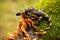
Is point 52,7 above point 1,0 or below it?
below

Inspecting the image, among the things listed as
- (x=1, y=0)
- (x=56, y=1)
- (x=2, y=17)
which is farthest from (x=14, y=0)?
(x=56, y=1)

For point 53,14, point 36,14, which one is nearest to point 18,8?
point 53,14

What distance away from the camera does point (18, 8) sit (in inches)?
318

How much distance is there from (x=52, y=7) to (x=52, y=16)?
142mm

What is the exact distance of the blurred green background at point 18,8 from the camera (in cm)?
315

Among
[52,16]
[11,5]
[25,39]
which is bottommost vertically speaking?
[25,39]

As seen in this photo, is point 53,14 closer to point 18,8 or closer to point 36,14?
point 36,14

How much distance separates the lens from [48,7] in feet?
10.9

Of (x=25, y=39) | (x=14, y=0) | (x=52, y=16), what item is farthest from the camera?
(x=14, y=0)

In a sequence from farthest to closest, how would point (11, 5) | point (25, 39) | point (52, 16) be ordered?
point (11, 5) < point (52, 16) < point (25, 39)

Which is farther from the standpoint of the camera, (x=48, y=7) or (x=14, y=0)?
(x=14, y=0)

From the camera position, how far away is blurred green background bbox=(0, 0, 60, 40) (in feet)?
10.3

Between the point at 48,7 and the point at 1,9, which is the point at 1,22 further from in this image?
the point at 48,7

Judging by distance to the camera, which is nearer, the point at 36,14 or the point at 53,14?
the point at 36,14
